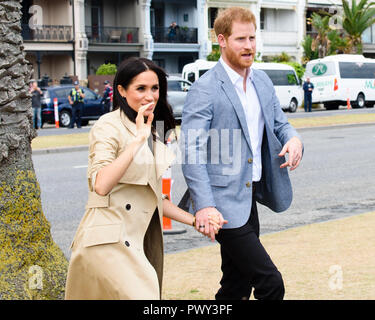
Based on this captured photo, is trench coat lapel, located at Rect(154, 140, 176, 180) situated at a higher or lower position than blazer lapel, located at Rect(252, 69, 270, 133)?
lower

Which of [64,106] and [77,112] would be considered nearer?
[77,112]

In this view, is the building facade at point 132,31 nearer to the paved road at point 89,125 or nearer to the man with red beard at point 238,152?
the paved road at point 89,125

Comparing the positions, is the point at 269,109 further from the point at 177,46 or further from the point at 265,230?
the point at 177,46

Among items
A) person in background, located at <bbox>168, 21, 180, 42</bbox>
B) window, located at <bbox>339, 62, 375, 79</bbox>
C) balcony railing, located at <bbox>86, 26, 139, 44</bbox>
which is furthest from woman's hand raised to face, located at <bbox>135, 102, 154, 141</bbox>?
person in background, located at <bbox>168, 21, 180, 42</bbox>

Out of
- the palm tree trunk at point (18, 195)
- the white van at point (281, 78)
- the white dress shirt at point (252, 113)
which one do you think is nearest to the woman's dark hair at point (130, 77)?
the white dress shirt at point (252, 113)

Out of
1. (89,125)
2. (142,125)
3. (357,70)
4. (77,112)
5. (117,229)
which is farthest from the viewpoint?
(357,70)

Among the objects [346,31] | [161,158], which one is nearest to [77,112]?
[161,158]

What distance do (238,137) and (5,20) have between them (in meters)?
1.70

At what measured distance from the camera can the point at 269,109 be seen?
424 centimetres

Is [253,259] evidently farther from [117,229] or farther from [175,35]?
[175,35]

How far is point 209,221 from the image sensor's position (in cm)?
384

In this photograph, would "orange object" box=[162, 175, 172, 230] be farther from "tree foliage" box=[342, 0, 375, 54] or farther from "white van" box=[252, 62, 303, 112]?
"tree foliage" box=[342, 0, 375, 54]

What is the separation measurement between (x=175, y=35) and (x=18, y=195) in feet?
148

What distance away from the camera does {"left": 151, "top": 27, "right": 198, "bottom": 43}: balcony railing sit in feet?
160
